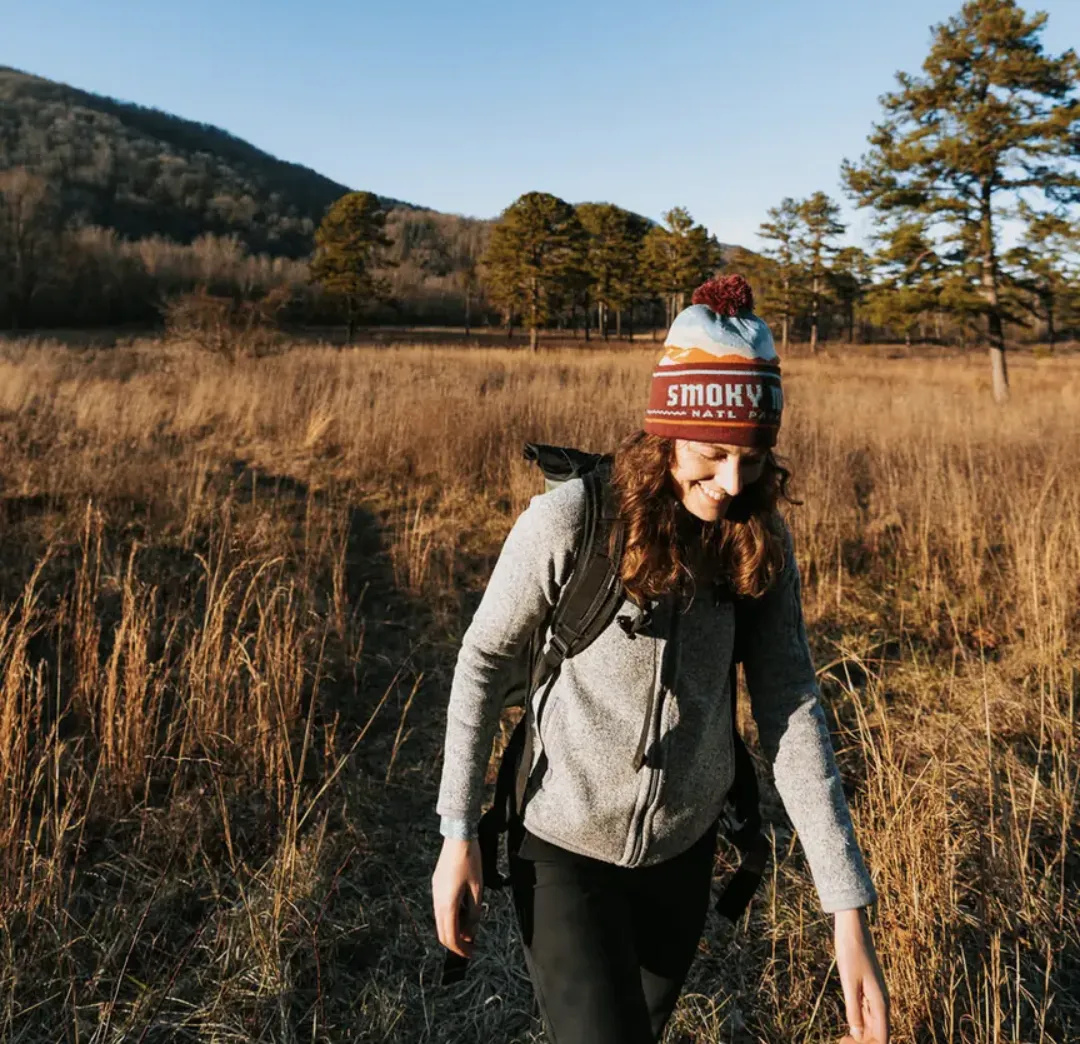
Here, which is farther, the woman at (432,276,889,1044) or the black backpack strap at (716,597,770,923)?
the black backpack strap at (716,597,770,923)

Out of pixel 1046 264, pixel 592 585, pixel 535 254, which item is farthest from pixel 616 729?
pixel 535 254

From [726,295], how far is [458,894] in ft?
3.81

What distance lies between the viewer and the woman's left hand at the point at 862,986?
1.13m

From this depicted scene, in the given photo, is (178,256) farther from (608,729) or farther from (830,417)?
(608,729)

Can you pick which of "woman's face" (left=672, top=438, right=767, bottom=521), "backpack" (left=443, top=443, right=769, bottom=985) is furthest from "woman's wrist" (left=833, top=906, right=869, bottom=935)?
"woman's face" (left=672, top=438, right=767, bottom=521)

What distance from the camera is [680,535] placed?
1240 mm

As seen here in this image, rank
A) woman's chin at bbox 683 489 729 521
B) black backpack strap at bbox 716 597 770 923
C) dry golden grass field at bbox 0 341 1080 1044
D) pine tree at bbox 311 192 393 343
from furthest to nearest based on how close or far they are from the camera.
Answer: pine tree at bbox 311 192 393 343
dry golden grass field at bbox 0 341 1080 1044
black backpack strap at bbox 716 597 770 923
woman's chin at bbox 683 489 729 521

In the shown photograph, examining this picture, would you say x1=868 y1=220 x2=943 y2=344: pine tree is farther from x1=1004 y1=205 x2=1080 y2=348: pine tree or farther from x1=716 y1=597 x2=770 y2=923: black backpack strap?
x1=716 y1=597 x2=770 y2=923: black backpack strap

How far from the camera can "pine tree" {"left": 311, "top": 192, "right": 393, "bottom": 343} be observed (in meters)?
37.0

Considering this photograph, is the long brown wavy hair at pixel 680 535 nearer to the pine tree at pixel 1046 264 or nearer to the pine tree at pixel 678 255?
the pine tree at pixel 1046 264

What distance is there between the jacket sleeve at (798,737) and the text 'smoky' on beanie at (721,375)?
0.26 meters

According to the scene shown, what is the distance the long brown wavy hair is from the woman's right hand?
0.54 metres

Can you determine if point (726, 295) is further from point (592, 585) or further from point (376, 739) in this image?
point (376, 739)

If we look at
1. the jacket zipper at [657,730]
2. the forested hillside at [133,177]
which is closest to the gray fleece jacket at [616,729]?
the jacket zipper at [657,730]
